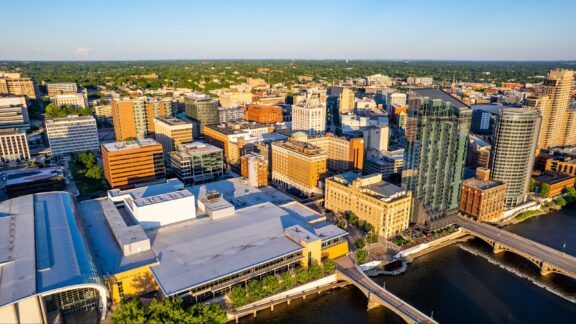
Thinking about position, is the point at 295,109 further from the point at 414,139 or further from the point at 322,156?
the point at 414,139

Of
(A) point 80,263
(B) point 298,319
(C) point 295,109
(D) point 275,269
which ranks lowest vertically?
(B) point 298,319

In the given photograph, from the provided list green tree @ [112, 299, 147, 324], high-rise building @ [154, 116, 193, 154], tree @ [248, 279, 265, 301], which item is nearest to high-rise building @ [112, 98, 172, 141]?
high-rise building @ [154, 116, 193, 154]

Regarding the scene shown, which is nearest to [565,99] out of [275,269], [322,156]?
[322,156]

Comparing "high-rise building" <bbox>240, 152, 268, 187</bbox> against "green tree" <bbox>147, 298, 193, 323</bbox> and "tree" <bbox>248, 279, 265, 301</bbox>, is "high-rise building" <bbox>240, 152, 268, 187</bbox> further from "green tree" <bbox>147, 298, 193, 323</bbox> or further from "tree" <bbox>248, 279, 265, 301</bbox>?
"green tree" <bbox>147, 298, 193, 323</bbox>

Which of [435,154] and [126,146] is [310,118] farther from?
[435,154]

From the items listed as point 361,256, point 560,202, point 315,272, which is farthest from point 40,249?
point 560,202
